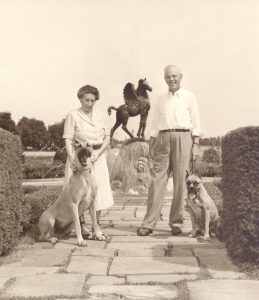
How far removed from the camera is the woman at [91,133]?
20.5 ft

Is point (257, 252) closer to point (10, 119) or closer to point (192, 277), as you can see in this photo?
point (192, 277)

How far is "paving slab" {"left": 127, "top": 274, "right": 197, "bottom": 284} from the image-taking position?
414 centimetres

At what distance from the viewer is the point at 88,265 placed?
482cm

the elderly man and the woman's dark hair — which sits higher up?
the woman's dark hair

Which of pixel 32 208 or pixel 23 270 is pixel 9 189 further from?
pixel 32 208

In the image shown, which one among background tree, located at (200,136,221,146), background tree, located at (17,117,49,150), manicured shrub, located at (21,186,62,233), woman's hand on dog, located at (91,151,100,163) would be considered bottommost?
manicured shrub, located at (21,186,62,233)

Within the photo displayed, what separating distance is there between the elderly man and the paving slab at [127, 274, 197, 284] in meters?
2.20

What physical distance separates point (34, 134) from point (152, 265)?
54830mm

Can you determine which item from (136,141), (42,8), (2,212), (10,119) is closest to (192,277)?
(2,212)

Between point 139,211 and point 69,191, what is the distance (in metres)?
3.69

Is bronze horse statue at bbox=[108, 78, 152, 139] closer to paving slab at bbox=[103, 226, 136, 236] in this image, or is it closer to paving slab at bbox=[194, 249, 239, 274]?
paving slab at bbox=[103, 226, 136, 236]

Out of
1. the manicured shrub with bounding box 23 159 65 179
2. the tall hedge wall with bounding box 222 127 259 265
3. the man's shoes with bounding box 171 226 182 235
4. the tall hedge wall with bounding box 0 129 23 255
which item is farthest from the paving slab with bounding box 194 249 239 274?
the manicured shrub with bounding box 23 159 65 179

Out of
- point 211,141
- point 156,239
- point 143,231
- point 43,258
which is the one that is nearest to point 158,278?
point 43,258

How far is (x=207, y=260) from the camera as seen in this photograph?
4992 mm
